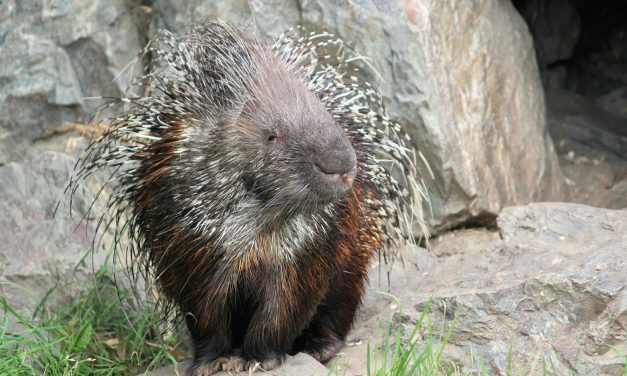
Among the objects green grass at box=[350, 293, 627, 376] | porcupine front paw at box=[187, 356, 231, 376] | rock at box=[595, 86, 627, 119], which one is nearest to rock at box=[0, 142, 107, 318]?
porcupine front paw at box=[187, 356, 231, 376]

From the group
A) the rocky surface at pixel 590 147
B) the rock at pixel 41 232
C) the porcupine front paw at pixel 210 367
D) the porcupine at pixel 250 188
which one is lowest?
the rocky surface at pixel 590 147

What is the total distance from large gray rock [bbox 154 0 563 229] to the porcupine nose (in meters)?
1.85

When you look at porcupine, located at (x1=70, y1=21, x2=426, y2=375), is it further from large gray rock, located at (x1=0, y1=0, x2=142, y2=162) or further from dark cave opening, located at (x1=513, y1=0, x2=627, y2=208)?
dark cave opening, located at (x1=513, y1=0, x2=627, y2=208)

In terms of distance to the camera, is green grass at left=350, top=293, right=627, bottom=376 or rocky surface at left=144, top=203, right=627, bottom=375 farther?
rocky surface at left=144, top=203, right=627, bottom=375

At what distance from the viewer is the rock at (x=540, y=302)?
139 inches

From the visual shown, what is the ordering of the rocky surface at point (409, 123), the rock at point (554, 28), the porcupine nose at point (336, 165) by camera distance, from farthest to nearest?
the rock at point (554, 28) → the rocky surface at point (409, 123) → the porcupine nose at point (336, 165)

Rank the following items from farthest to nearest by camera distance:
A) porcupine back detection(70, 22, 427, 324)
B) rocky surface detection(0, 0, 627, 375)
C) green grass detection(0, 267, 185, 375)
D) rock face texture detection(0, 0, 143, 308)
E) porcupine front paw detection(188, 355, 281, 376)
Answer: rock face texture detection(0, 0, 143, 308) → rocky surface detection(0, 0, 627, 375) → green grass detection(0, 267, 185, 375) → porcupine front paw detection(188, 355, 281, 376) → porcupine back detection(70, 22, 427, 324)

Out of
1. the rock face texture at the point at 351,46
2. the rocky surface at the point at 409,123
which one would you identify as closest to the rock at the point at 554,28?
the rocky surface at the point at 409,123

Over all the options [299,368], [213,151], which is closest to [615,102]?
[299,368]

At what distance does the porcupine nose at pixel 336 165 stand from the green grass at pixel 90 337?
3.88 ft

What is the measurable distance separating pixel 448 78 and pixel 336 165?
219 centimetres

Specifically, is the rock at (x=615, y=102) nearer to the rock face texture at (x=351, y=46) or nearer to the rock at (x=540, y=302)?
the rock face texture at (x=351, y=46)

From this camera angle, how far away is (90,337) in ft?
14.6

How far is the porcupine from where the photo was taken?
3391mm
